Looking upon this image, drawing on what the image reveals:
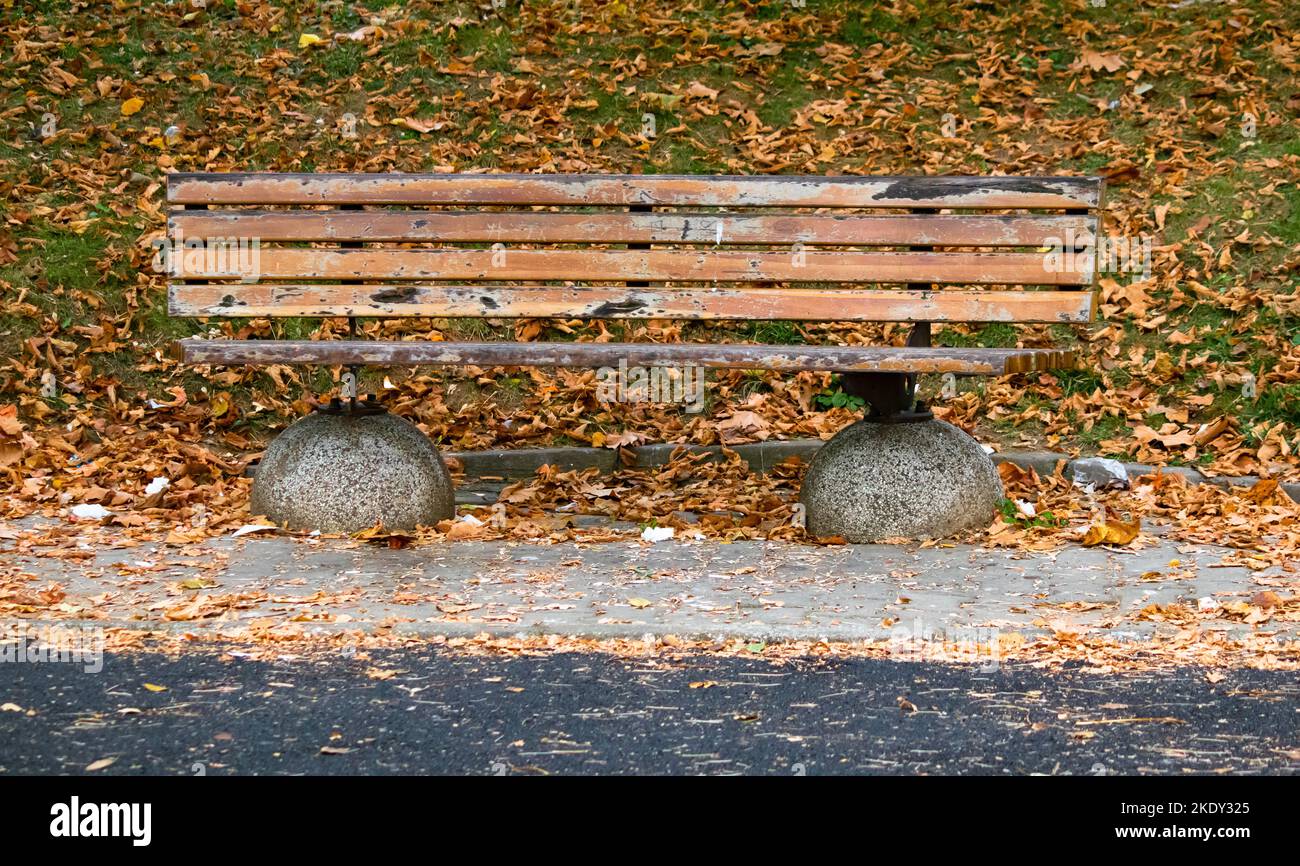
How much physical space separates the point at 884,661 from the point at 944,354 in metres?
1.73

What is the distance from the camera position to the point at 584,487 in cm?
661

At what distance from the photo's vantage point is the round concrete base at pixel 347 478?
5.70 m

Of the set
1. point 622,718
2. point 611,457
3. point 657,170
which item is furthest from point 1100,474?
point 622,718

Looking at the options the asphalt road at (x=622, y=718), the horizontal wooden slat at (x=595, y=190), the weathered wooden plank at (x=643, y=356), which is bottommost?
the asphalt road at (x=622, y=718)

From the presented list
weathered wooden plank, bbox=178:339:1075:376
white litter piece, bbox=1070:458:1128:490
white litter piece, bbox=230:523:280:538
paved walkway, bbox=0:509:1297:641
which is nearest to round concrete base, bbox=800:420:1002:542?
paved walkway, bbox=0:509:1297:641

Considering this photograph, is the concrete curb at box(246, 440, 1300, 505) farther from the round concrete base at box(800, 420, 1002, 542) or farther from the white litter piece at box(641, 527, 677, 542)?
the white litter piece at box(641, 527, 677, 542)

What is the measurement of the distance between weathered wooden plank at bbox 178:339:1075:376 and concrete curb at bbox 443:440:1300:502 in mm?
1148

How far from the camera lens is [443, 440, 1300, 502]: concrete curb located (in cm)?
679

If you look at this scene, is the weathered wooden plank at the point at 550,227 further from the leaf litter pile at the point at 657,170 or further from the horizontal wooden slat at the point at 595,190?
the leaf litter pile at the point at 657,170

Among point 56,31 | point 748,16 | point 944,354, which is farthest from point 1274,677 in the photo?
point 56,31

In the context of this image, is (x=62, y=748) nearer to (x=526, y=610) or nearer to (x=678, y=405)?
(x=526, y=610)

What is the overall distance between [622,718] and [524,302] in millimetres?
2737

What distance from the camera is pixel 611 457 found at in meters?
6.91

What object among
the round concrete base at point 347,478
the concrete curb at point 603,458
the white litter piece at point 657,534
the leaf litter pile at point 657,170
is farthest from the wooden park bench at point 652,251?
the concrete curb at point 603,458
